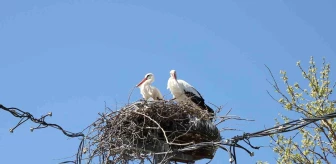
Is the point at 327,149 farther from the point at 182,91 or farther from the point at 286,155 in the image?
the point at 182,91

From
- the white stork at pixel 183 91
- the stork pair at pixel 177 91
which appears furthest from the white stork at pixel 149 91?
the white stork at pixel 183 91

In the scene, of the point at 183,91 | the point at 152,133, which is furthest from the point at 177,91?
the point at 152,133

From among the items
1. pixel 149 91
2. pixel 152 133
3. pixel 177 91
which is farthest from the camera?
pixel 177 91

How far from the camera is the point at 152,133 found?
595 centimetres

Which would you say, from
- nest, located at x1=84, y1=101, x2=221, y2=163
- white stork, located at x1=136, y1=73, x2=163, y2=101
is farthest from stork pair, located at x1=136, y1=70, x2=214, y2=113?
nest, located at x1=84, y1=101, x2=221, y2=163

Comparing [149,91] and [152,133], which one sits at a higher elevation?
[149,91]

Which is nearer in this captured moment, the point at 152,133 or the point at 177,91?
the point at 152,133

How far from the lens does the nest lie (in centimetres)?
557

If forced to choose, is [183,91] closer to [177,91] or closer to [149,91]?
[177,91]

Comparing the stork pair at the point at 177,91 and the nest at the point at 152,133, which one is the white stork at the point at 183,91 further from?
the nest at the point at 152,133

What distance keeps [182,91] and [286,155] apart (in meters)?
2.53

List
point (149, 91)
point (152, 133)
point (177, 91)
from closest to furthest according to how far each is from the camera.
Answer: point (152, 133) < point (149, 91) < point (177, 91)

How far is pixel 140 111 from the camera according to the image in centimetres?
616

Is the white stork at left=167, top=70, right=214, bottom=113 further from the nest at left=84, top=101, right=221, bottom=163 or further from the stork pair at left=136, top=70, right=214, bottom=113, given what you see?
the nest at left=84, top=101, right=221, bottom=163
